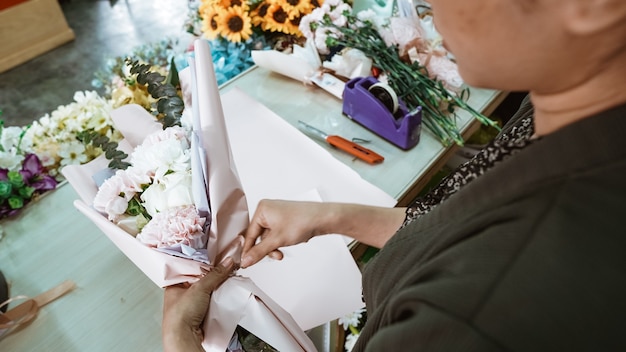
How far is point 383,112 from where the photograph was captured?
1.19 meters

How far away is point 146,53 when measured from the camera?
177 cm

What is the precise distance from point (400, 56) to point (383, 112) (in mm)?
282

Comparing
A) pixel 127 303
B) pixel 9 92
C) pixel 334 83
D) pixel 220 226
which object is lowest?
pixel 9 92

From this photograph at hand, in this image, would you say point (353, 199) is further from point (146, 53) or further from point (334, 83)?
point (146, 53)

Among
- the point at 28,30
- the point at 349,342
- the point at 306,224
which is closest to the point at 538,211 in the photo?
the point at 306,224

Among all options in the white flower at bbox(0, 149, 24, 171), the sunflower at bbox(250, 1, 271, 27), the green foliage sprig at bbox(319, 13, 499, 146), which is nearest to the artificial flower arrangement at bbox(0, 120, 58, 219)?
the white flower at bbox(0, 149, 24, 171)

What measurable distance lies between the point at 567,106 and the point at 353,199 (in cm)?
69

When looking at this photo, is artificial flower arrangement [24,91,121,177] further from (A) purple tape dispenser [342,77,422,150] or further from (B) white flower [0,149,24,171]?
(A) purple tape dispenser [342,77,422,150]

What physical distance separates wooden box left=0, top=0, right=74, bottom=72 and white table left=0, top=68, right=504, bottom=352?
3.33m

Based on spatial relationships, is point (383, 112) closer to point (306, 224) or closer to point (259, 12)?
point (306, 224)

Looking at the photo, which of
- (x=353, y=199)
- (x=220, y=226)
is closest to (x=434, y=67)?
(x=353, y=199)

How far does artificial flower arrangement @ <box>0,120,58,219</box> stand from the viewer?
3.71 ft

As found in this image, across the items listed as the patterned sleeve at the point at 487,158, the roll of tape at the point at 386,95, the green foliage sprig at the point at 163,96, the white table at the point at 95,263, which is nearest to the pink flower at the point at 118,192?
the green foliage sprig at the point at 163,96

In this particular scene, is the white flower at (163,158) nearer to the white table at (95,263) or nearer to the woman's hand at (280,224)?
the woman's hand at (280,224)
